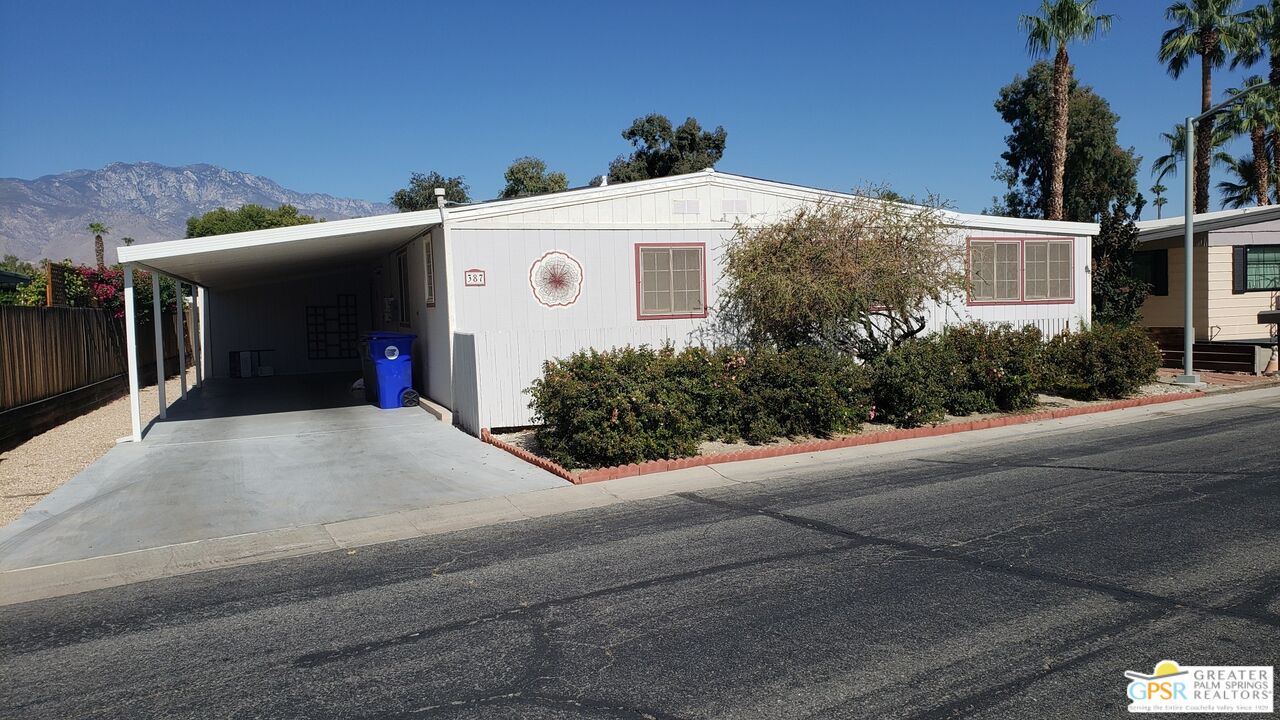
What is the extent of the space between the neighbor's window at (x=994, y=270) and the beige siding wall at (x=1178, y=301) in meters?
7.25

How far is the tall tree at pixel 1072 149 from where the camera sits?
1542 inches

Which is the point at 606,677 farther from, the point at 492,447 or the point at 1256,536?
the point at 492,447

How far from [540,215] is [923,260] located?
586cm

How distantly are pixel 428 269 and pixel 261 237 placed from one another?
121 inches

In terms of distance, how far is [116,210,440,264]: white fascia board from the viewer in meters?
11.7

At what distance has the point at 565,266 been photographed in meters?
13.6

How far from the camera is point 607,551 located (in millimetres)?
6785

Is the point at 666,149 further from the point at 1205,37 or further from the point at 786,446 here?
the point at 786,446

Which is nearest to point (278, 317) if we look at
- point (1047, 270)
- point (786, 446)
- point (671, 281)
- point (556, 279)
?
point (556, 279)

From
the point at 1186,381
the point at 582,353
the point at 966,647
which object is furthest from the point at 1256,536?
the point at 1186,381

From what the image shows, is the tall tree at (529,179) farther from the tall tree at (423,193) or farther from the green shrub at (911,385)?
the green shrub at (911,385)

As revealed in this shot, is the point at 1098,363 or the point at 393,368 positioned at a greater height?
the point at 393,368

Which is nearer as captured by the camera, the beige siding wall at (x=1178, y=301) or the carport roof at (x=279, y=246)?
the carport roof at (x=279, y=246)
